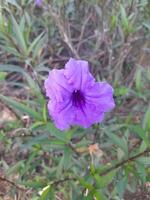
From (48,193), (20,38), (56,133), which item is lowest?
(48,193)

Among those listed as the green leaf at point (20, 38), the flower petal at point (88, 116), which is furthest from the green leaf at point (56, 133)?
the green leaf at point (20, 38)

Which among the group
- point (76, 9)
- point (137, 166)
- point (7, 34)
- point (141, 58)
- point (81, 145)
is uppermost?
point (76, 9)

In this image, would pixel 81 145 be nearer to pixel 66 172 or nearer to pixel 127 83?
pixel 66 172

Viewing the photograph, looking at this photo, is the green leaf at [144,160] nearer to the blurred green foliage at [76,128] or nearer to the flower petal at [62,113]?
the blurred green foliage at [76,128]

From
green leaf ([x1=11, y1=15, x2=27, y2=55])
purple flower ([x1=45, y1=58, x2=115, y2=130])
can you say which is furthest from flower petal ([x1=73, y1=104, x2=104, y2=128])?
green leaf ([x1=11, y1=15, x2=27, y2=55])

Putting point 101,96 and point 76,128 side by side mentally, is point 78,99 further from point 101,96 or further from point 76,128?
point 76,128

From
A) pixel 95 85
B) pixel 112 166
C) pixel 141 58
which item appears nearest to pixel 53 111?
pixel 95 85

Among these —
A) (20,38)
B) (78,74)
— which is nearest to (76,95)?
(78,74)
